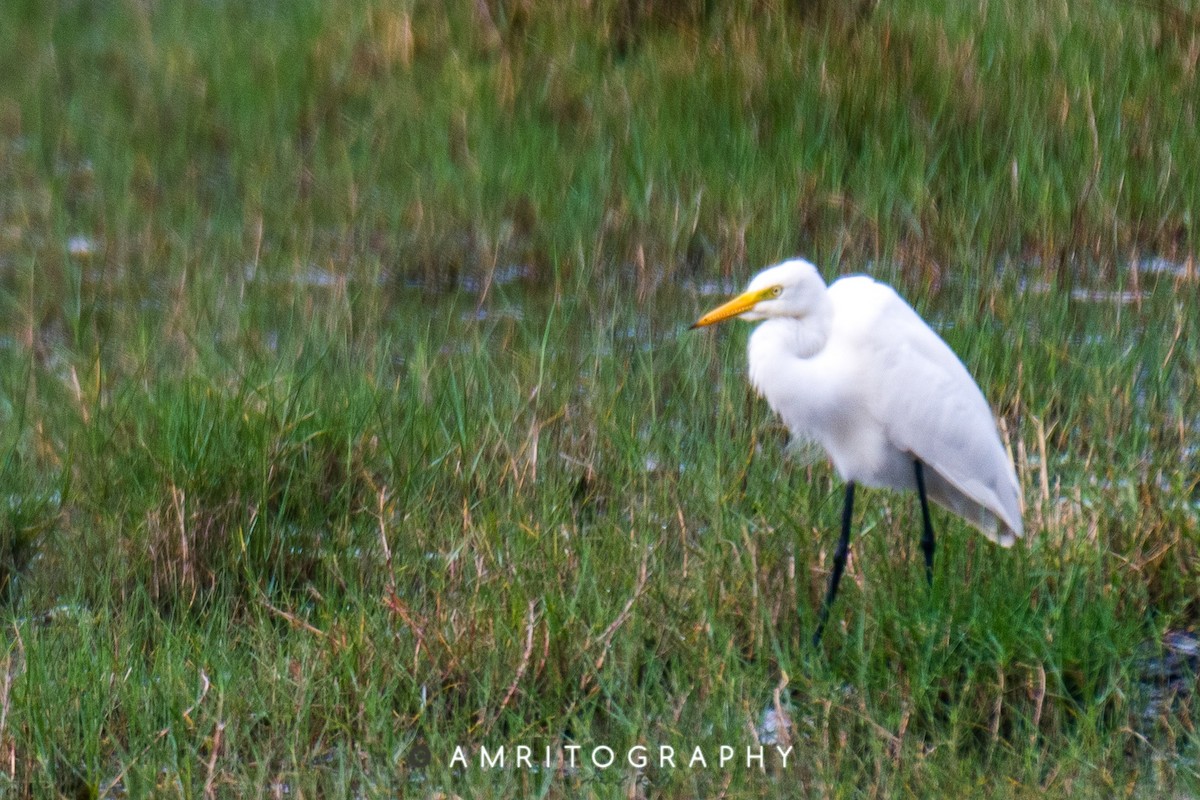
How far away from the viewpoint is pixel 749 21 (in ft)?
19.8

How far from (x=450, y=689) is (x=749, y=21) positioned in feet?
12.7

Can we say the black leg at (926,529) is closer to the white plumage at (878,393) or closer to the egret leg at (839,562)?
the white plumage at (878,393)

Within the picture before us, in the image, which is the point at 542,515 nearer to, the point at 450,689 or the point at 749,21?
the point at 450,689

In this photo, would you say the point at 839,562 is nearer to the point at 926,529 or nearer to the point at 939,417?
the point at 926,529

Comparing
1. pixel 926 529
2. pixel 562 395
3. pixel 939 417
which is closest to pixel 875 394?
pixel 939 417

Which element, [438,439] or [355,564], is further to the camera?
[438,439]

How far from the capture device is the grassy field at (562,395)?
105 inches

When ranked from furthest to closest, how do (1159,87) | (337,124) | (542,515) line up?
(337,124), (1159,87), (542,515)

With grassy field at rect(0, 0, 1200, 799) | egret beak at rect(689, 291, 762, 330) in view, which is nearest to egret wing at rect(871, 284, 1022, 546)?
grassy field at rect(0, 0, 1200, 799)

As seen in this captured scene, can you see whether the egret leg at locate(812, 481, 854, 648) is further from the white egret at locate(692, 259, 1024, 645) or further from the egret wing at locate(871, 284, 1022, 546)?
the egret wing at locate(871, 284, 1022, 546)

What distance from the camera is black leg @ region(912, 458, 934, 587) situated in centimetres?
293

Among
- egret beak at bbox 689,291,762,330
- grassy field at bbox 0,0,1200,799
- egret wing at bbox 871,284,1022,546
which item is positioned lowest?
grassy field at bbox 0,0,1200,799

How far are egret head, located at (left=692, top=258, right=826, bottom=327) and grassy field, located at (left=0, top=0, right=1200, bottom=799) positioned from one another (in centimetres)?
39

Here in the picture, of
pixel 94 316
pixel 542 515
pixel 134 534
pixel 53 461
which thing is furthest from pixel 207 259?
pixel 542 515
